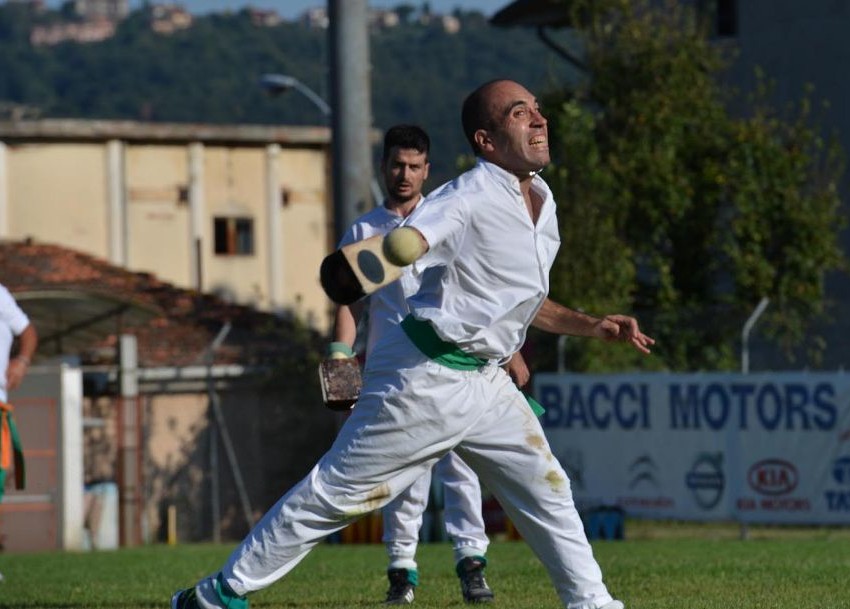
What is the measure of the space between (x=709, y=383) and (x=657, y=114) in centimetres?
871

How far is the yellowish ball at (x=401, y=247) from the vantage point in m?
6.37

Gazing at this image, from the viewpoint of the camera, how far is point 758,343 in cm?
2272

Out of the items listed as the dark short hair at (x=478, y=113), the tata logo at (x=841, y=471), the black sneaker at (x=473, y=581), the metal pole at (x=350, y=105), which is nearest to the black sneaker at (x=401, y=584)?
the black sneaker at (x=473, y=581)

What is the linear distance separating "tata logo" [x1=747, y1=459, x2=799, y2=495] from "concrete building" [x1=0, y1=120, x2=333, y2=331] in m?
23.7

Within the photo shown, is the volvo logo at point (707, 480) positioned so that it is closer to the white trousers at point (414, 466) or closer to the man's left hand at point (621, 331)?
the man's left hand at point (621, 331)

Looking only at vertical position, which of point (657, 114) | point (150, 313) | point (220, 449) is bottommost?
point (220, 449)

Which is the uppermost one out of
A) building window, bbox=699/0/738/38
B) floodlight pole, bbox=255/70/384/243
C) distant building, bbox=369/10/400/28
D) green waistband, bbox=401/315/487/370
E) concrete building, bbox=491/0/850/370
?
distant building, bbox=369/10/400/28

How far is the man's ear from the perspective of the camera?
7.12 metres

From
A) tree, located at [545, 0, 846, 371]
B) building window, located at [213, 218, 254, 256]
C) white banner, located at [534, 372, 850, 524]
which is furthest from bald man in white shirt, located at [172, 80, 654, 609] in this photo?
building window, located at [213, 218, 254, 256]

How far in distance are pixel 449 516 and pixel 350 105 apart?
1152 cm

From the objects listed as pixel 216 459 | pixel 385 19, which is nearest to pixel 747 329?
pixel 216 459

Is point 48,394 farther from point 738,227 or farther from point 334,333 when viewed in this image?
point 334,333

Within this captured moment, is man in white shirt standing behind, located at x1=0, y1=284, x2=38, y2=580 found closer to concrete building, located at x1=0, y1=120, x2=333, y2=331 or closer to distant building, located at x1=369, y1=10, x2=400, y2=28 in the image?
concrete building, located at x1=0, y1=120, x2=333, y2=331

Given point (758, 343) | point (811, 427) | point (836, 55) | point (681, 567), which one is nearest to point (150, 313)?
point (758, 343)
